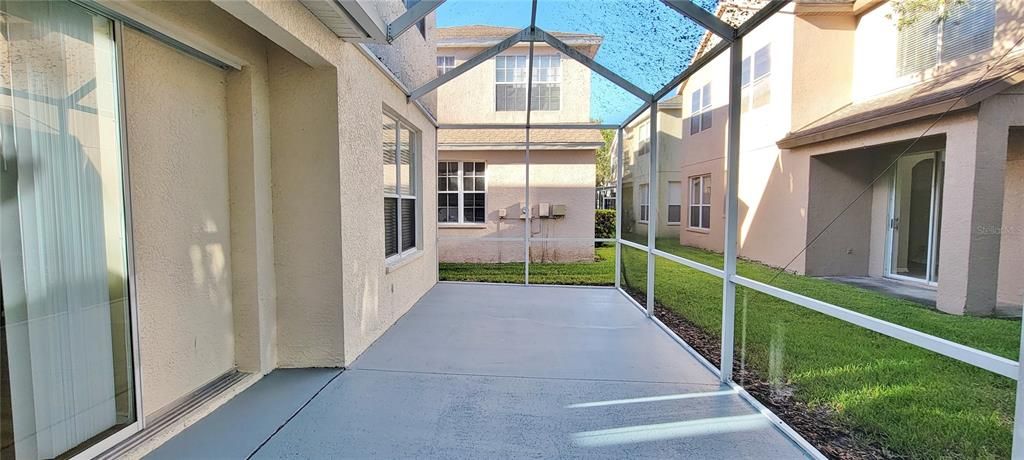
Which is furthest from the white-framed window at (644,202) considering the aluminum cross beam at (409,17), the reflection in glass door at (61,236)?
the reflection in glass door at (61,236)

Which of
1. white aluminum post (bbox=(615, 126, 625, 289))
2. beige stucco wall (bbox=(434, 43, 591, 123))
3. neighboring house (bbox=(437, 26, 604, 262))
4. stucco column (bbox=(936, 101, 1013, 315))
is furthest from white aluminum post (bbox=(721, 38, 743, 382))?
beige stucco wall (bbox=(434, 43, 591, 123))

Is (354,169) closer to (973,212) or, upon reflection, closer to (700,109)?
(700,109)

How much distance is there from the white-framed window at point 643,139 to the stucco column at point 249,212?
4.53 metres

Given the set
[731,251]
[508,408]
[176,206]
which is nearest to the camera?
[176,206]

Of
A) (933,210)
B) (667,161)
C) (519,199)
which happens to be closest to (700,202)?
(667,161)

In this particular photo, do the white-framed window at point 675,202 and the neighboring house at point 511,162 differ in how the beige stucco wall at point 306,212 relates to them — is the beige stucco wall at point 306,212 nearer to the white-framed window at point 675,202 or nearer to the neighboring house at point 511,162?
the white-framed window at point 675,202

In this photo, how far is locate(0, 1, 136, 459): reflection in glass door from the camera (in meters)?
1.82

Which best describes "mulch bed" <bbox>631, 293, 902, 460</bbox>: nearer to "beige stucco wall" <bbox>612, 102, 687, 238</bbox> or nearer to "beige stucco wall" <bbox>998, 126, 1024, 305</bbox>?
"beige stucco wall" <bbox>998, 126, 1024, 305</bbox>

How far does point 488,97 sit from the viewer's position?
383 inches

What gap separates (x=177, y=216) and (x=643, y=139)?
5372mm

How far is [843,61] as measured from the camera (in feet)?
8.16

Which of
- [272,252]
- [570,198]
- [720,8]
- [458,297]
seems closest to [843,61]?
[720,8]

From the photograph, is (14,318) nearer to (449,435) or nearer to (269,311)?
(269,311)

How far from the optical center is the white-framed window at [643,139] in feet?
19.0
